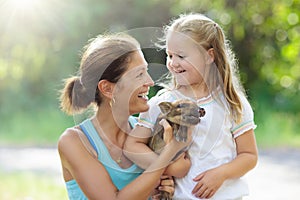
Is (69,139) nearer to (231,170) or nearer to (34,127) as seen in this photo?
(231,170)

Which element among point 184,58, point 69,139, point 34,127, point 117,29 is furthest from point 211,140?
point 117,29

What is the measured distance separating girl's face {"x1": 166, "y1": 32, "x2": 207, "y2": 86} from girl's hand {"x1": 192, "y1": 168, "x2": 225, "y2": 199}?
0.40 metres

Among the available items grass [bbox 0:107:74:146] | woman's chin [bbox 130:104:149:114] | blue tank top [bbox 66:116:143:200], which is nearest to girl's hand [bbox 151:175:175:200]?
blue tank top [bbox 66:116:143:200]

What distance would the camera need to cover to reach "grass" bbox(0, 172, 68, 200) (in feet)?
19.2

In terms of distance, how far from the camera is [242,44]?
428 inches

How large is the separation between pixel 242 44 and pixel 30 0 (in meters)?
3.59

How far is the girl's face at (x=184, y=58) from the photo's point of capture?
2816 millimetres

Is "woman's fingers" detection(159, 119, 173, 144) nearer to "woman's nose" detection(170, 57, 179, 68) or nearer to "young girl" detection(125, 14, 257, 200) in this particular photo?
"young girl" detection(125, 14, 257, 200)

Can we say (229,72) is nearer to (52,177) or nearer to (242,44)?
(52,177)

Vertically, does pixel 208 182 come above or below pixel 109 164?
below

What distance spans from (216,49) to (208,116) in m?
0.31

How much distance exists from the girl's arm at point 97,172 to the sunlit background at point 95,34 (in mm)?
6494

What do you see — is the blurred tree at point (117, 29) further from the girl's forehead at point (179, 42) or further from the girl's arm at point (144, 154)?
the girl's arm at point (144, 154)

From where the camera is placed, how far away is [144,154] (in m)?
2.75
